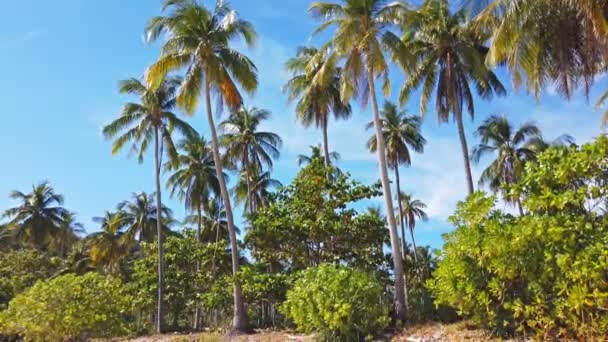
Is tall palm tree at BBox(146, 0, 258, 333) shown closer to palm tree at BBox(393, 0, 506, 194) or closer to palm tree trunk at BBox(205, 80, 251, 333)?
palm tree trunk at BBox(205, 80, 251, 333)

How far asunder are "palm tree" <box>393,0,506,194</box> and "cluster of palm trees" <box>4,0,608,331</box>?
0.04m

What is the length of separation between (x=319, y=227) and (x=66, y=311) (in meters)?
9.04

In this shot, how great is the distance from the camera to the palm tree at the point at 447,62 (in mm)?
19531

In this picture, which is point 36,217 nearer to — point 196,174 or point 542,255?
point 196,174

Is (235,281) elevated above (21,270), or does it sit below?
below

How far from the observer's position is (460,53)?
19.6m

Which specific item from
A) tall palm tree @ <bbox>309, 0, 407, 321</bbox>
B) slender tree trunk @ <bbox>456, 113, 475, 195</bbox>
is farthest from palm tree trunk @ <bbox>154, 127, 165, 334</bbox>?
slender tree trunk @ <bbox>456, 113, 475, 195</bbox>

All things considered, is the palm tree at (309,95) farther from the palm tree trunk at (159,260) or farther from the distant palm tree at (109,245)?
the distant palm tree at (109,245)

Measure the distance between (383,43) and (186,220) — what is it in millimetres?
27503

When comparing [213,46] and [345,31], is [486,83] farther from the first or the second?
[213,46]

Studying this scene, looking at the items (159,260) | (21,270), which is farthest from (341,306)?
(21,270)

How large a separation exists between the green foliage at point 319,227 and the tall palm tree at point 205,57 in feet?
5.17

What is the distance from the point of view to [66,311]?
1689cm

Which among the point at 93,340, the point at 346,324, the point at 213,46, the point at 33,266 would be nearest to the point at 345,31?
the point at 213,46
